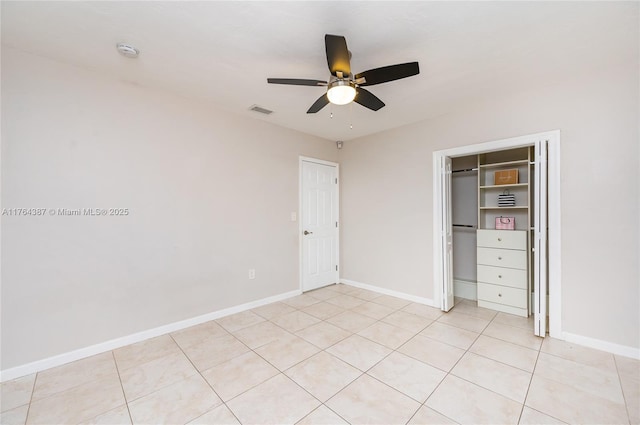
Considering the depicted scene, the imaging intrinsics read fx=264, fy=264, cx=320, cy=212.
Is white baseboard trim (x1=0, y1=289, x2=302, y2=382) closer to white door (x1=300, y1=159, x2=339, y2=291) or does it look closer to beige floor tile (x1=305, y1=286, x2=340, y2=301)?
beige floor tile (x1=305, y1=286, x2=340, y2=301)

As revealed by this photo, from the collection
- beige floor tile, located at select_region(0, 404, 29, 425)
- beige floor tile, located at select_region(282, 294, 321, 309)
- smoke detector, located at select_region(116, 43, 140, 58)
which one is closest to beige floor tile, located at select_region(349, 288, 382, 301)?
beige floor tile, located at select_region(282, 294, 321, 309)

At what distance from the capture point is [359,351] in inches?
98.0

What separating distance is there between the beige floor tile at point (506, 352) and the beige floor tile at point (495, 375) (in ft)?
0.28

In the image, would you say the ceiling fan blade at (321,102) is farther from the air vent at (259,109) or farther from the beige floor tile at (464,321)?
the beige floor tile at (464,321)

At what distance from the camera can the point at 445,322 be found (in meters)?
3.12

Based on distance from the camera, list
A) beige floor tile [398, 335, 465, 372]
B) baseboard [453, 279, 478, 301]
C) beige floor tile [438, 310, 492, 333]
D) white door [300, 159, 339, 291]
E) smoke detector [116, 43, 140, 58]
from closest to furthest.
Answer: smoke detector [116, 43, 140, 58] < beige floor tile [398, 335, 465, 372] < beige floor tile [438, 310, 492, 333] < baseboard [453, 279, 478, 301] < white door [300, 159, 339, 291]

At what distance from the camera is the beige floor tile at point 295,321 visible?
3.01 metres

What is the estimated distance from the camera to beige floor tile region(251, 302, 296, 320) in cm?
335

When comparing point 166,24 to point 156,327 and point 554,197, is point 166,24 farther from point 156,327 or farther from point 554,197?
point 554,197

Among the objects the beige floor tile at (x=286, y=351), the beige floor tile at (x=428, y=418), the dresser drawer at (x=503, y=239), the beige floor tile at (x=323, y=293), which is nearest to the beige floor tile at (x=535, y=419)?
the beige floor tile at (x=428, y=418)

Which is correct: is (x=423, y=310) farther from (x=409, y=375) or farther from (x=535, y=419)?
(x=535, y=419)

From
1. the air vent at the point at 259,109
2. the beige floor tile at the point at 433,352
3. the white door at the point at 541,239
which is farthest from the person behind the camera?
the air vent at the point at 259,109

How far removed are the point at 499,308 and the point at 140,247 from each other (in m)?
4.34

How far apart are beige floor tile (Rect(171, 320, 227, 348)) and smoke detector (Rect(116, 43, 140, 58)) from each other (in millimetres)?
2658
